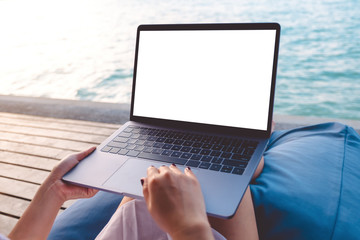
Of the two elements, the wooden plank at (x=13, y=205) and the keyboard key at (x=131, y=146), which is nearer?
the keyboard key at (x=131, y=146)

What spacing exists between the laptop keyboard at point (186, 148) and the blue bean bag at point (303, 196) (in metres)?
0.10

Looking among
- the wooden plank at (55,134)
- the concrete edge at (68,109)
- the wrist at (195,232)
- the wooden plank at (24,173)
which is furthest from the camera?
the concrete edge at (68,109)

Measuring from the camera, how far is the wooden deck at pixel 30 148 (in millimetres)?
1445

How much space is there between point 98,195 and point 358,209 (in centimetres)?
71

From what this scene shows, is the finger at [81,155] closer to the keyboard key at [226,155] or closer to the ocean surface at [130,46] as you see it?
the keyboard key at [226,155]

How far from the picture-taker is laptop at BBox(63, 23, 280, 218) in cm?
74

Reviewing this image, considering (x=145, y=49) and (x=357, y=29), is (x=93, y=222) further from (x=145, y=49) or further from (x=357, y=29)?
(x=357, y=29)

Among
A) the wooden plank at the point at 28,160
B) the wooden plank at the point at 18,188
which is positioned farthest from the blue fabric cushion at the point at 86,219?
the wooden plank at the point at 28,160

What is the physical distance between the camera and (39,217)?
2.21ft

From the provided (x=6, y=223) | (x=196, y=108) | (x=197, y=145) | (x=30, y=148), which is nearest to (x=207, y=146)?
(x=197, y=145)

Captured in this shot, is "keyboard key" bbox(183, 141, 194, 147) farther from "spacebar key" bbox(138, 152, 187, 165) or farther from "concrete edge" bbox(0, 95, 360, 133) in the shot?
"concrete edge" bbox(0, 95, 360, 133)

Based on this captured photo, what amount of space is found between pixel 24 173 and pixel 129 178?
1185 mm

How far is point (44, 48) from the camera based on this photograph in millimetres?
9555

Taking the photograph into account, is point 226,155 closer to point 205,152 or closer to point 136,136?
point 205,152
